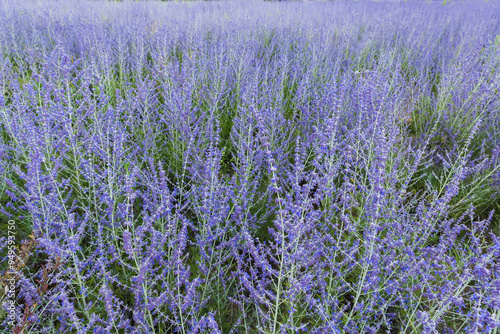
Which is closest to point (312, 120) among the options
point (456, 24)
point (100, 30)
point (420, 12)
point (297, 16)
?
point (100, 30)

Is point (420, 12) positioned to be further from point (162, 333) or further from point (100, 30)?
point (162, 333)

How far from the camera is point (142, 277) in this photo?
4.14ft

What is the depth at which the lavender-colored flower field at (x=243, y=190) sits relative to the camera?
138cm

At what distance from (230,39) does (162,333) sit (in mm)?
3358

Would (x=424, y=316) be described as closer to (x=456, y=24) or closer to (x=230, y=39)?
(x=230, y=39)

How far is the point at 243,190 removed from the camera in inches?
74.7

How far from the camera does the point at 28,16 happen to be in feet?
17.7

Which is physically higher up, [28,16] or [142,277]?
[28,16]

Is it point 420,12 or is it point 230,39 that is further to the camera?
point 420,12

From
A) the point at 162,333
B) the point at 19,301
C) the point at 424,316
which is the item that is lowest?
the point at 19,301

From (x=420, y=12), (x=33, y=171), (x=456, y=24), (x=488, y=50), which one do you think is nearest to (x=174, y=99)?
(x=33, y=171)

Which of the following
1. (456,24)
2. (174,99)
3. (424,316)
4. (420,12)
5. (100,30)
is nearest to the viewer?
(424,316)

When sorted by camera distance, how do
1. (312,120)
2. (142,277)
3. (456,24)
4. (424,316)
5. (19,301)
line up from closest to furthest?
(424,316), (142,277), (19,301), (312,120), (456,24)

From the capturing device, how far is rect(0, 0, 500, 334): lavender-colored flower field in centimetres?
138
